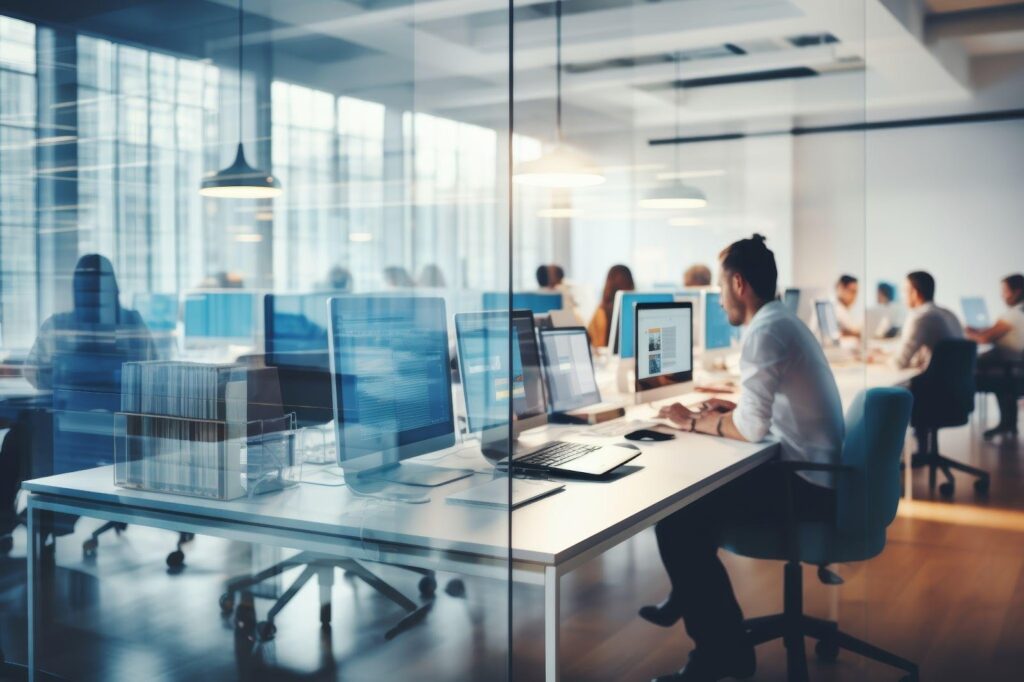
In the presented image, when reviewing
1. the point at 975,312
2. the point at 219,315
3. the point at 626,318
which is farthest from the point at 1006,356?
the point at 219,315

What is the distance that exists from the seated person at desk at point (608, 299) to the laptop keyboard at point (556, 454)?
2902 mm

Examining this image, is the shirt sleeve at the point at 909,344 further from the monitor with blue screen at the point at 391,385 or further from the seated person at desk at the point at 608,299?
the monitor with blue screen at the point at 391,385

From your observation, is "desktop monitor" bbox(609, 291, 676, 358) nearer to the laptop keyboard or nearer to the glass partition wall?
the laptop keyboard

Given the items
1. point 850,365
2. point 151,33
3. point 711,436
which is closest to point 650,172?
point 850,365

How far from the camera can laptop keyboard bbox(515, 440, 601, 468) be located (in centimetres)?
268

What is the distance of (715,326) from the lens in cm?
552

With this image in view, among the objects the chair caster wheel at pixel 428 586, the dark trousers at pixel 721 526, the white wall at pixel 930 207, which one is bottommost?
the dark trousers at pixel 721 526

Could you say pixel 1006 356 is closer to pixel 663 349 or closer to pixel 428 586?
pixel 663 349

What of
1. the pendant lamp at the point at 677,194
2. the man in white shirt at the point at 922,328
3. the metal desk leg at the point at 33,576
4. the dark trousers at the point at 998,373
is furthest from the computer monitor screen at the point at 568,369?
the pendant lamp at the point at 677,194

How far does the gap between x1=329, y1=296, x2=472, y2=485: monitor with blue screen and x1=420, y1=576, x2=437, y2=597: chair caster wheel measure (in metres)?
0.19

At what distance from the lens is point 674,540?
3094mm

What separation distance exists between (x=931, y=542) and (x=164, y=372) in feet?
13.7

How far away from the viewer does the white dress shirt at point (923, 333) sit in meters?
6.03

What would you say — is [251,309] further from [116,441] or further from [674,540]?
[674,540]
